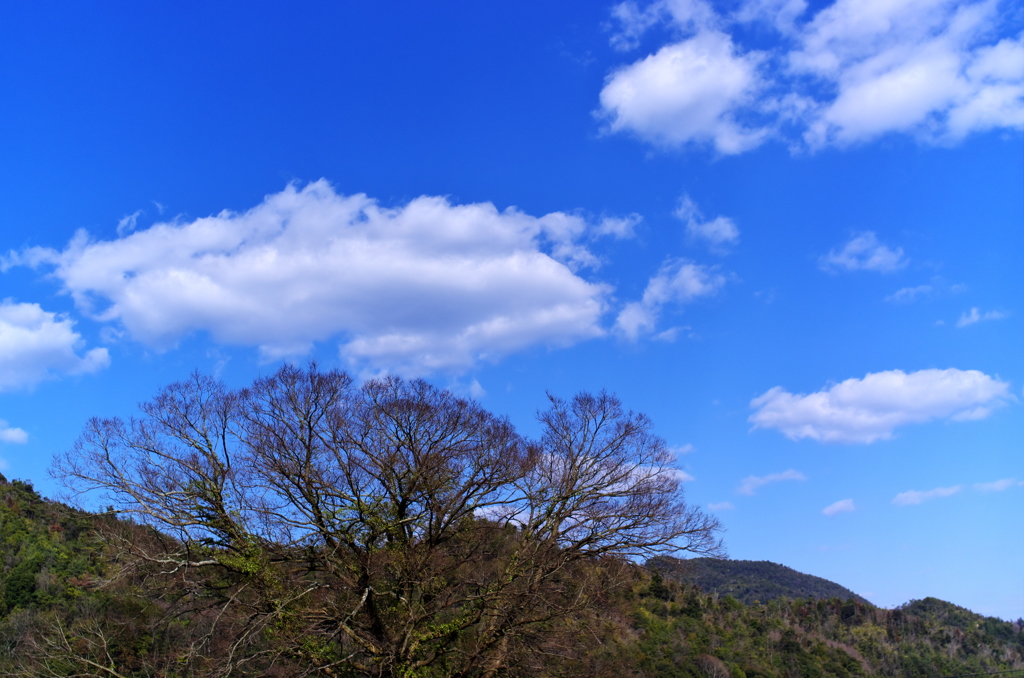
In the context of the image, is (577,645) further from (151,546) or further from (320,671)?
(151,546)

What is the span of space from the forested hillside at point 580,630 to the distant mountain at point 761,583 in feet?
35.1

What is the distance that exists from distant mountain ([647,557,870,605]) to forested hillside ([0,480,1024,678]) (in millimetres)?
10693

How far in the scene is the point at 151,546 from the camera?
1590cm

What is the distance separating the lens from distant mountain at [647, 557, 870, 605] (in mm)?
91363

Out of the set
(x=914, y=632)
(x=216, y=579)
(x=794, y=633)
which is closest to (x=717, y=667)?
(x=794, y=633)

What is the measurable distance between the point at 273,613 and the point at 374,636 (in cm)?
340

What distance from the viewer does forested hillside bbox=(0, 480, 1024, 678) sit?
16.0m

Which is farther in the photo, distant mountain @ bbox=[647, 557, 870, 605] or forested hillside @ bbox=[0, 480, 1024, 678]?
distant mountain @ bbox=[647, 557, 870, 605]

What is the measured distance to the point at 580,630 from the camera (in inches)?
692

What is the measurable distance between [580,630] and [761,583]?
9342 centimetres

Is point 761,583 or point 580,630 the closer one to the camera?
point 580,630

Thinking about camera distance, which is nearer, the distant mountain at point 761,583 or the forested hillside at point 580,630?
the forested hillside at point 580,630

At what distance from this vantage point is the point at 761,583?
10069 centimetres

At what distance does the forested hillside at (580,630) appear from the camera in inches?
631
